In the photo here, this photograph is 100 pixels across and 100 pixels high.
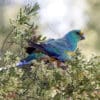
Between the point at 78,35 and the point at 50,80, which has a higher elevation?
the point at 78,35

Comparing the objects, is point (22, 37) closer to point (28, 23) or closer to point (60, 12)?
point (28, 23)

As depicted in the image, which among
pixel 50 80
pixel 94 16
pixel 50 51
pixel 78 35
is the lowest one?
pixel 50 80

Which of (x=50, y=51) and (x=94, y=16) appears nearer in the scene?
(x=50, y=51)

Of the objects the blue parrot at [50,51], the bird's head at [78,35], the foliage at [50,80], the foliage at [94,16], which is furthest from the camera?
the foliage at [94,16]

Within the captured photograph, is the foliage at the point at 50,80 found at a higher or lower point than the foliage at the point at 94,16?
lower

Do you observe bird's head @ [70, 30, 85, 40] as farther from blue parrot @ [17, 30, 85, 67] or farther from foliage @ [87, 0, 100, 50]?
foliage @ [87, 0, 100, 50]

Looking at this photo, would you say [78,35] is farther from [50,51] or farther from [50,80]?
[50,80]

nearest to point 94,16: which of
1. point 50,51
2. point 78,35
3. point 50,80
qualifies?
point 78,35

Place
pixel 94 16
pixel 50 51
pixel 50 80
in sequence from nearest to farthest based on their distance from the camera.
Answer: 1. pixel 50 80
2. pixel 50 51
3. pixel 94 16

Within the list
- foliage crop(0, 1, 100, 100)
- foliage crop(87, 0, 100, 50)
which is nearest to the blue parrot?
foliage crop(0, 1, 100, 100)

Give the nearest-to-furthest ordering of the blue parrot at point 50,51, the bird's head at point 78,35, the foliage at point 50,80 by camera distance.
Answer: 1. the foliage at point 50,80
2. the blue parrot at point 50,51
3. the bird's head at point 78,35

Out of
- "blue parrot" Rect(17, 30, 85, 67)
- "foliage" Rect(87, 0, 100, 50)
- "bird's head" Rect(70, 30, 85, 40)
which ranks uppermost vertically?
"foliage" Rect(87, 0, 100, 50)

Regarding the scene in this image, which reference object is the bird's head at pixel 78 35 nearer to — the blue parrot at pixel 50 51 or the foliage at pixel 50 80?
the blue parrot at pixel 50 51

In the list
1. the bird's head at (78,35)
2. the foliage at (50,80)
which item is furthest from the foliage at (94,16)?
the foliage at (50,80)
